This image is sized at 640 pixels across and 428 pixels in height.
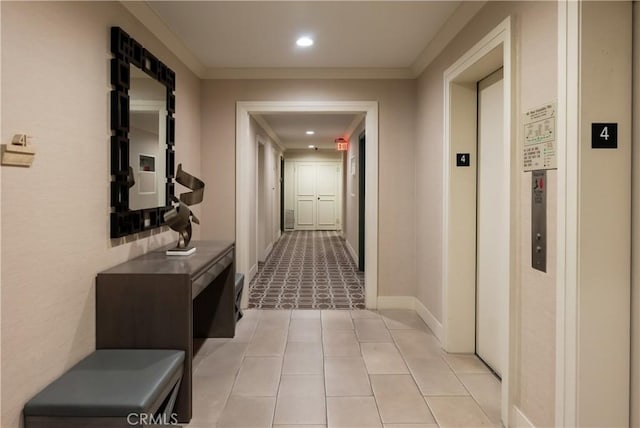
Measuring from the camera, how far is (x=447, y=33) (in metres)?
2.98

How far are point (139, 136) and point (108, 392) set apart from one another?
157cm

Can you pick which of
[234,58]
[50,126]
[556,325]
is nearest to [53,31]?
[50,126]

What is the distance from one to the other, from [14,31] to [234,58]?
2341mm

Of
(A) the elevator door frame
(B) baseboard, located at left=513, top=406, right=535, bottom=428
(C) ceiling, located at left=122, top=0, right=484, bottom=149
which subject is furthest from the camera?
(A) the elevator door frame

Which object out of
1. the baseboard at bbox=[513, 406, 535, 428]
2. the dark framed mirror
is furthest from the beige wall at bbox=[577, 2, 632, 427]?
the dark framed mirror

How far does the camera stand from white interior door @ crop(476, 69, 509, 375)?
2.64 meters

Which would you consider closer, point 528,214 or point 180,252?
point 528,214

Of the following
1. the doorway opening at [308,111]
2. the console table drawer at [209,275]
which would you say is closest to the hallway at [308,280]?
the doorway opening at [308,111]

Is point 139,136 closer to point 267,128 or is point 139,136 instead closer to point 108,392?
point 108,392

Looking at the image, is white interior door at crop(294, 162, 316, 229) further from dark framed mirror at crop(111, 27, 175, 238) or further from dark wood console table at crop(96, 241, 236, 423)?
dark wood console table at crop(96, 241, 236, 423)

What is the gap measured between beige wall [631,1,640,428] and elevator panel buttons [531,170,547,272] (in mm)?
314

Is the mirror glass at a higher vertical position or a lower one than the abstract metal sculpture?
higher

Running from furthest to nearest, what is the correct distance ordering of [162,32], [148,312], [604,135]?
[162,32]
[148,312]
[604,135]

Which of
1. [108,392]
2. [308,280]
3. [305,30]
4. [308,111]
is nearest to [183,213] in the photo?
[108,392]
